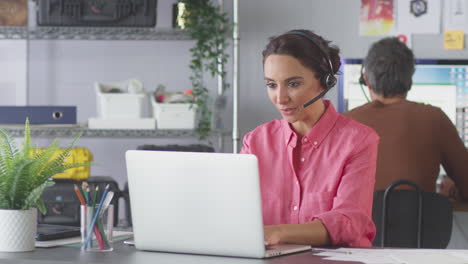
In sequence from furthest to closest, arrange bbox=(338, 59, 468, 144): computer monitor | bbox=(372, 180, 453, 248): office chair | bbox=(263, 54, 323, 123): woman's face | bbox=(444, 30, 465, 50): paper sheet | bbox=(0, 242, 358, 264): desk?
bbox=(444, 30, 465, 50): paper sheet
bbox=(338, 59, 468, 144): computer monitor
bbox=(372, 180, 453, 248): office chair
bbox=(263, 54, 323, 123): woman's face
bbox=(0, 242, 358, 264): desk

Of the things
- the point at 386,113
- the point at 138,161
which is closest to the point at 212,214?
the point at 138,161

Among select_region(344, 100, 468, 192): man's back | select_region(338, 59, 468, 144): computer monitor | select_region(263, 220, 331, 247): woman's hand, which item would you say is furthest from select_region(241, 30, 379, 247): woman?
select_region(338, 59, 468, 144): computer monitor

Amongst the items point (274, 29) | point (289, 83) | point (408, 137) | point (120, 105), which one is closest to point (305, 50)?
point (289, 83)

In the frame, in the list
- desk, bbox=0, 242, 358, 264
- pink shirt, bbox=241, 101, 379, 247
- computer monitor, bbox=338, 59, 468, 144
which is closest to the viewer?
desk, bbox=0, 242, 358, 264

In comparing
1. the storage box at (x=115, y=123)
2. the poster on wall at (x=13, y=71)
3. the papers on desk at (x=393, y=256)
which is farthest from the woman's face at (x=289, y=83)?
the poster on wall at (x=13, y=71)

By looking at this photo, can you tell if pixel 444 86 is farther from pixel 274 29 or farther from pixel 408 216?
pixel 408 216

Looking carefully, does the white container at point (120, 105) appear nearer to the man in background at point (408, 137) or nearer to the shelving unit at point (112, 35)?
the shelving unit at point (112, 35)

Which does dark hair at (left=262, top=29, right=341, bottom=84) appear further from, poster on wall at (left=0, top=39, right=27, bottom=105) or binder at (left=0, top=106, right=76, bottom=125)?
poster on wall at (left=0, top=39, right=27, bottom=105)

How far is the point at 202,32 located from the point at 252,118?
2.06ft

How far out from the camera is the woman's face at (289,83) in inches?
77.3

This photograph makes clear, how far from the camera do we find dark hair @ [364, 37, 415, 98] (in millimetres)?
2895

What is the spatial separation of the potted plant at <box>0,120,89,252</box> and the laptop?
0.23m

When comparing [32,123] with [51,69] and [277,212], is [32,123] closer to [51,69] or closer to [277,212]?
[51,69]

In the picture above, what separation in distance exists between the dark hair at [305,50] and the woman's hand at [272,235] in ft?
1.77
